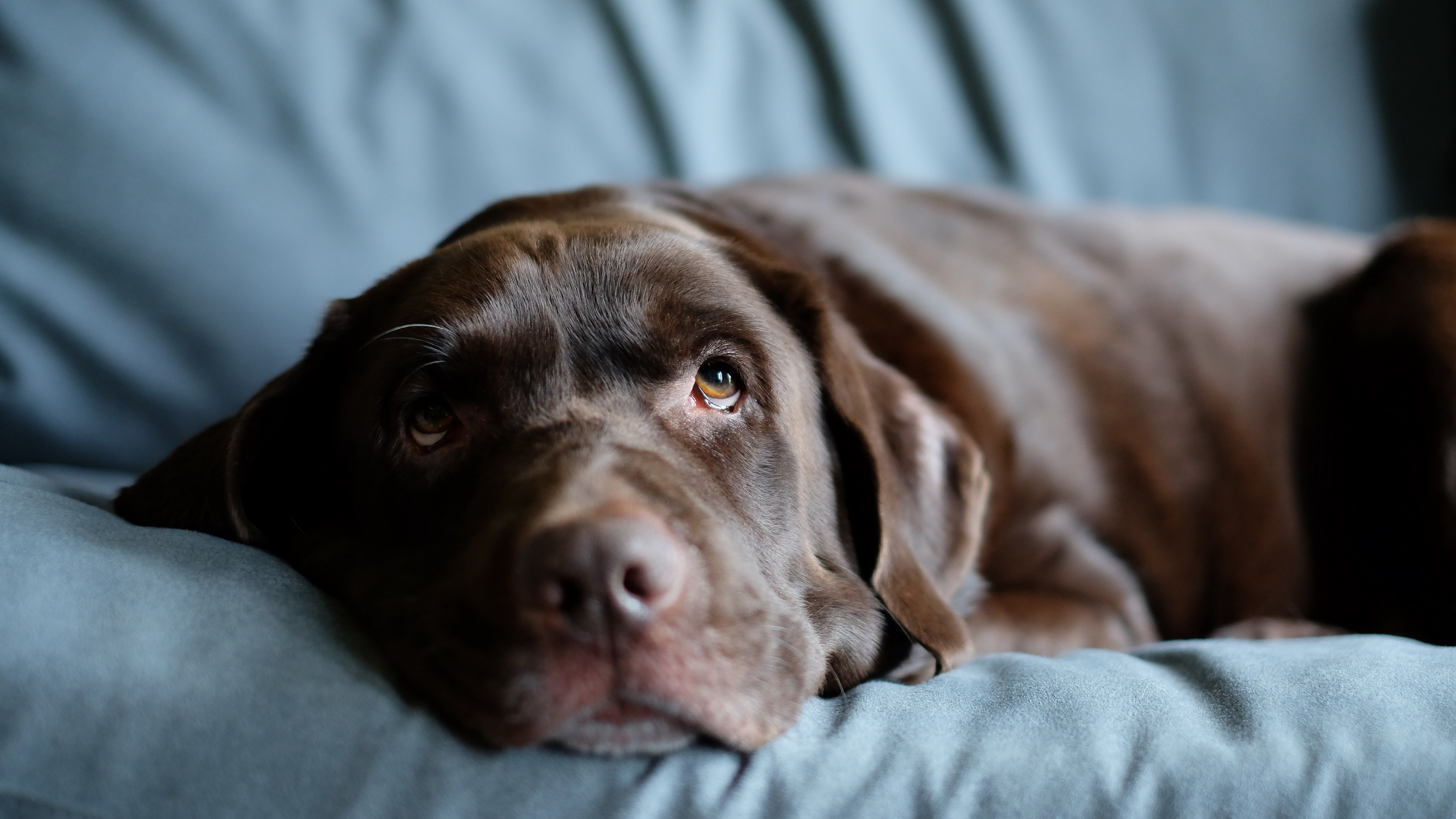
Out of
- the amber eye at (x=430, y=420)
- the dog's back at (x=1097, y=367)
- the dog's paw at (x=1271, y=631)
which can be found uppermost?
the amber eye at (x=430, y=420)

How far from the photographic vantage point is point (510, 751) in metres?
1.28

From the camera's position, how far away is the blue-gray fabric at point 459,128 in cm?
244

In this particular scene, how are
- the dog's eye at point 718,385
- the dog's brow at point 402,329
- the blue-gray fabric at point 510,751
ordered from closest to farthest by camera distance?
the blue-gray fabric at point 510,751 < the dog's brow at point 402,329 < the dog's eye at point 718,385

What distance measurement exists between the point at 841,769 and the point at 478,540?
536 mm

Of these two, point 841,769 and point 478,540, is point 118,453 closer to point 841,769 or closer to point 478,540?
point 478,540

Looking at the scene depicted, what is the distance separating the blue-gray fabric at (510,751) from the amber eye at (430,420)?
328mm

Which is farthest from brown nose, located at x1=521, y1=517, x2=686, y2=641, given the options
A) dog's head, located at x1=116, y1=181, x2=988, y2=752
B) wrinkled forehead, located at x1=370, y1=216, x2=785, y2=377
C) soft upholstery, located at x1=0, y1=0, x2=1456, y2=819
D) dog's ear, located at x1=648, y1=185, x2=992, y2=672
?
→ dog's ear, located at x1=648, y1=185, x2=992, y2=672

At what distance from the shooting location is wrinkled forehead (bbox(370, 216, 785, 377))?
5.49ft

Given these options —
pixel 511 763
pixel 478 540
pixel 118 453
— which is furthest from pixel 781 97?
pixel 511 763

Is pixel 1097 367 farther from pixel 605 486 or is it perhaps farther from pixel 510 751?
pixel 510 751

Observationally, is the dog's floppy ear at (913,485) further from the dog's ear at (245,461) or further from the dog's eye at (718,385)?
the dog's ear at (245,461)

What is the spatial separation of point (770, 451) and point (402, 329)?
0.60m

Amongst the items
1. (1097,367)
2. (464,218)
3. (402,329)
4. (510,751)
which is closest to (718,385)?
(402,329)

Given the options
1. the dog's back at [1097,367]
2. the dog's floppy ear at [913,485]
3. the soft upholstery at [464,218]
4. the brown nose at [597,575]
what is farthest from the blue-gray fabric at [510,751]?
the dog's back at [1097,367]
